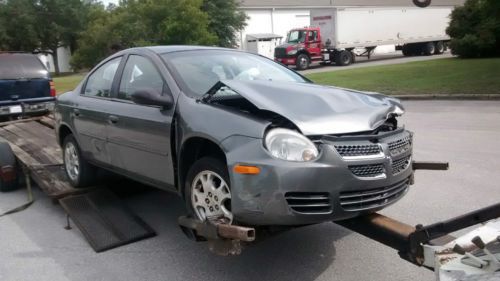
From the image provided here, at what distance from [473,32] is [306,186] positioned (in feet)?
81.3

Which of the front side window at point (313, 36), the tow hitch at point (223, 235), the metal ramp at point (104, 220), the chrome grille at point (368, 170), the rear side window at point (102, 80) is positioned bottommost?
the metal ramp at point (104, 220)

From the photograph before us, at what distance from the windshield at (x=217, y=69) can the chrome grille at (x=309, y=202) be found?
1.43 metres

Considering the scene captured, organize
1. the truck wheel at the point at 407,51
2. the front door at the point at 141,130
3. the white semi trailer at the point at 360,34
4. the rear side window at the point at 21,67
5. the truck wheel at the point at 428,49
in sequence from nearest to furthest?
the front door at the point at 141,130 → the rear side window at the point at 21,67 → the white semi trailer at the point at 360,34 → the truck wheel at the point at 428,49 → the truck wheel at the point at 407,51

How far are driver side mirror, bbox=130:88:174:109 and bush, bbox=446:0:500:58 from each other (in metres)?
21.3

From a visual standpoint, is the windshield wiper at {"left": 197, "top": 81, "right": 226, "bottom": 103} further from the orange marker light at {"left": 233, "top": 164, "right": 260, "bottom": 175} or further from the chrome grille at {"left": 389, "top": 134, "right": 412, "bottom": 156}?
the chrome grille at {"left": 389, "top": 134, "right": 412, "bottom": 156}

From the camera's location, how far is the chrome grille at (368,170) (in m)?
3.51

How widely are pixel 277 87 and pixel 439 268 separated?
1.85 meters

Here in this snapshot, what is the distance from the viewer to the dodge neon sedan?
3.48 m

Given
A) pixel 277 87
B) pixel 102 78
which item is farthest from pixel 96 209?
pixel 277 87

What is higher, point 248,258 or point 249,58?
point 249,58

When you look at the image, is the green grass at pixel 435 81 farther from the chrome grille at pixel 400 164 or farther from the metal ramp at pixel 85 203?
the metal ramp at pixel 85 203

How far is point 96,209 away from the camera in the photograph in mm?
5680

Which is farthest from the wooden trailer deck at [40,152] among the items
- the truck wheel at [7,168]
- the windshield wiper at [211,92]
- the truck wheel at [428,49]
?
the truck wheel at [428,49]

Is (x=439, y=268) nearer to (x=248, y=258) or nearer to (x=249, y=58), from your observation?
(x=248, y=258)
